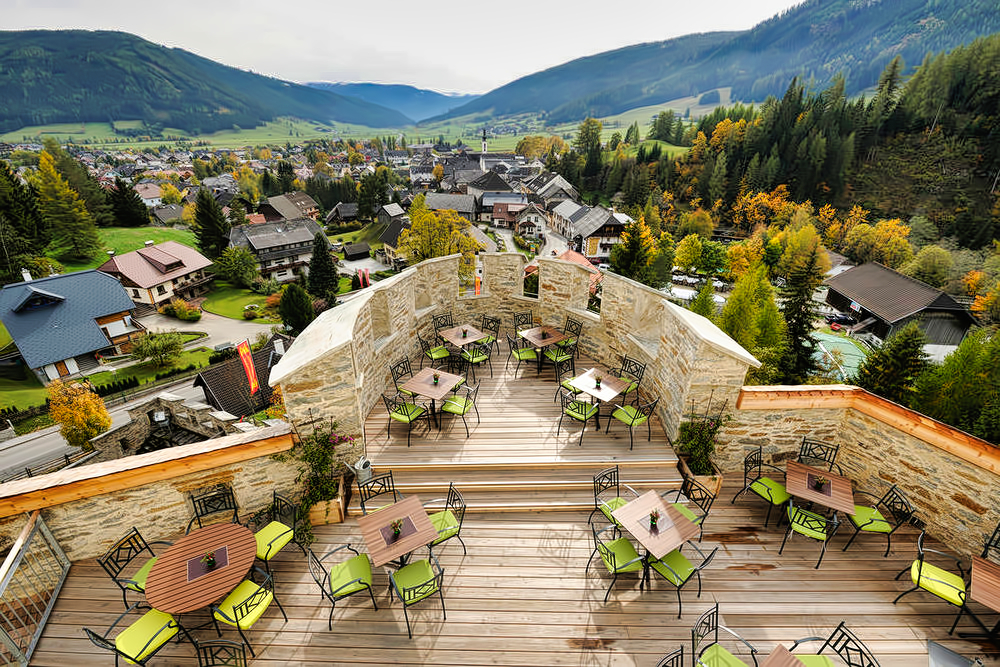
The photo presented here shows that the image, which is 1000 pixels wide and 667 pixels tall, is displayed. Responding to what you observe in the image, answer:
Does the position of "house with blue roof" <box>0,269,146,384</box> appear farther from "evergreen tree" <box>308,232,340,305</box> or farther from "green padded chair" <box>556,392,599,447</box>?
"green padded chair" <box>556,392,599,447</box>

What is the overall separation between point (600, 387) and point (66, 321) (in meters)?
41.0

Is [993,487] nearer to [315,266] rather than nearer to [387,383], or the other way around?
[387,383]

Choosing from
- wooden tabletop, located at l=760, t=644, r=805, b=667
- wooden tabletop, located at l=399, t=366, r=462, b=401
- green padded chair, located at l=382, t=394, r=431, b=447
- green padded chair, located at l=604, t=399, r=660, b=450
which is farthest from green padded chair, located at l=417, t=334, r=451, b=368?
wooden tabletop, located at l=760, t=644, r=805, b=667

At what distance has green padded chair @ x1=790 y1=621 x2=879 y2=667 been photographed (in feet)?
12.9

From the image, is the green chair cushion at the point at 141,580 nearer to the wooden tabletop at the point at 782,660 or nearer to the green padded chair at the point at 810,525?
the wooden tabletop at the point at 782,660

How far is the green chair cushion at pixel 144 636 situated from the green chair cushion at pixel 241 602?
1.35ft

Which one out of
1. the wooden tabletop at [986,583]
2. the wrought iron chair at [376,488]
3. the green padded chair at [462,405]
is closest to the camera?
the wooden tabletop at [986,583]

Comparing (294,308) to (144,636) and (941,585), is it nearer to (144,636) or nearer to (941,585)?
(144,636)

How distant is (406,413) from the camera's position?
7.05 metres

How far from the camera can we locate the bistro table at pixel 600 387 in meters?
7.15

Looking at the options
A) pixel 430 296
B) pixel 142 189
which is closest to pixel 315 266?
pixel 430 296

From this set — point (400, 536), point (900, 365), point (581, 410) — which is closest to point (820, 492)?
point (581, 410)

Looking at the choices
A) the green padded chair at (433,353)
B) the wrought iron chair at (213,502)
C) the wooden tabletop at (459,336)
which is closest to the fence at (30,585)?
the wrought iron chair at (213,502)

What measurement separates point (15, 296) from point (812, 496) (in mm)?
44481
